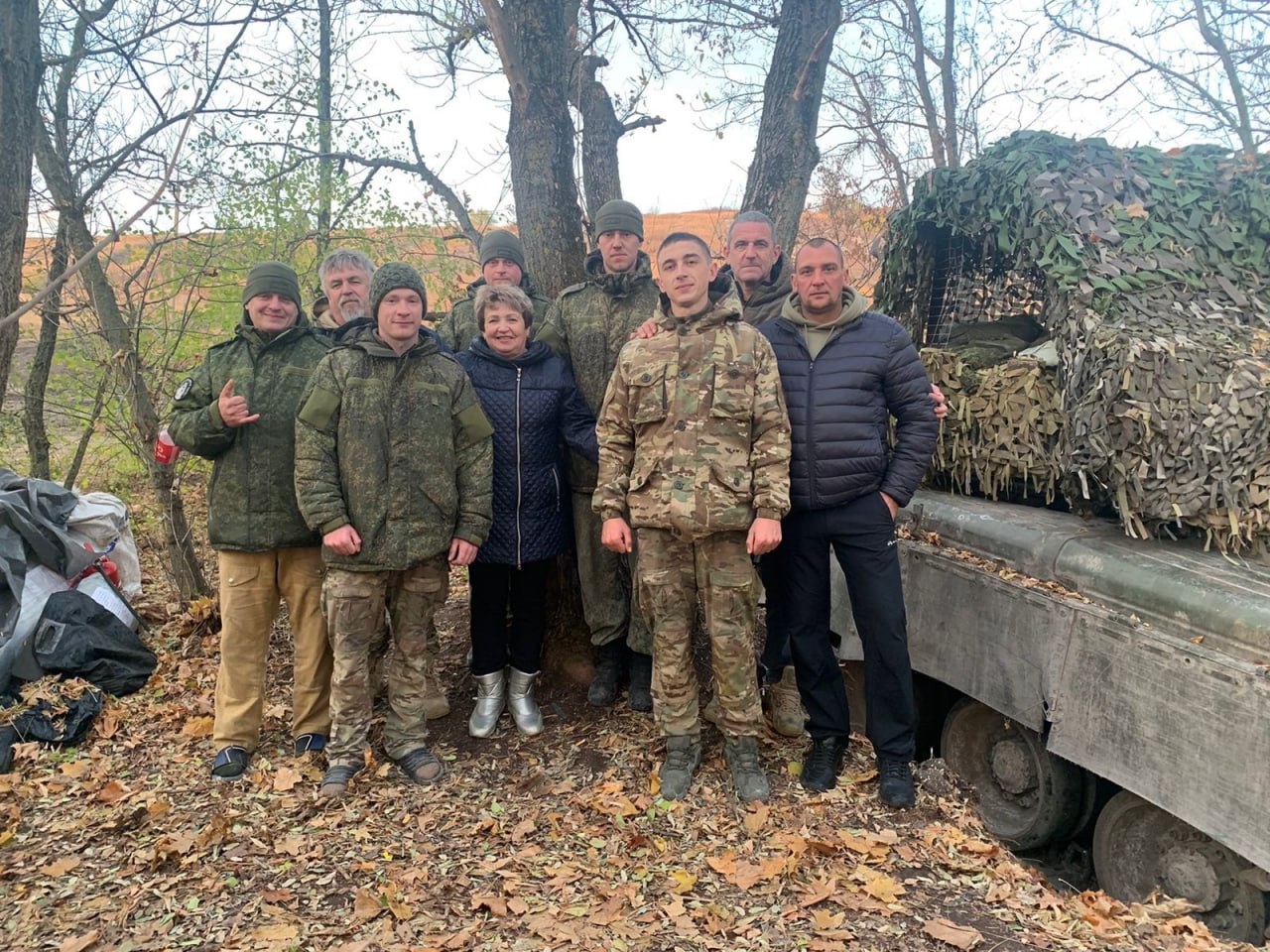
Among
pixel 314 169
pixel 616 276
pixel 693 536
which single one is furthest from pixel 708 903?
pixel 314 169

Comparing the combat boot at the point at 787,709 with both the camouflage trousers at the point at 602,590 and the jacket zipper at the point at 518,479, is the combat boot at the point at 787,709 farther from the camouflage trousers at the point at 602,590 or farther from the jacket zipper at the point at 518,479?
the jacket zipper at the point at 518,479

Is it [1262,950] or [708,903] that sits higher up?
[708,903]

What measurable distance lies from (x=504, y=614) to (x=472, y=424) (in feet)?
3.55

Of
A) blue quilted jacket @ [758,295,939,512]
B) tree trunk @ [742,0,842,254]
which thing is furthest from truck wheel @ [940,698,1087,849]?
tree trunk @ [742,0,842,254]

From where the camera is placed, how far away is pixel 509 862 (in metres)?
3.26

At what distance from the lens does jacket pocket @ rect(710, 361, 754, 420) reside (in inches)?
136

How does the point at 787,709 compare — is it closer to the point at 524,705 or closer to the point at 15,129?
the point at 524,705

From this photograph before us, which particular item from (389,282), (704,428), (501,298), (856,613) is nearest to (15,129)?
(389,282)

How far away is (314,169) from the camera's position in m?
8.32

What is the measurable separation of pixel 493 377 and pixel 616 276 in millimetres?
831

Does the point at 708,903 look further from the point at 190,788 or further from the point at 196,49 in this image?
the point at 196,49

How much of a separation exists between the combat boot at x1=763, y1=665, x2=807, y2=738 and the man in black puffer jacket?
578 mm

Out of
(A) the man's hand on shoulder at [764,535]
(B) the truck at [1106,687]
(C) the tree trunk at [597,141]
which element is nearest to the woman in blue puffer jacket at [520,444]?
(A) the man's hand on shoulder at [764,535]

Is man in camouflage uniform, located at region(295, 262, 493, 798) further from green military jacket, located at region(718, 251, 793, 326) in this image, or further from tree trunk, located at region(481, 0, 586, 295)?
tree trunk, located at region(481, 0, 586, 295)
